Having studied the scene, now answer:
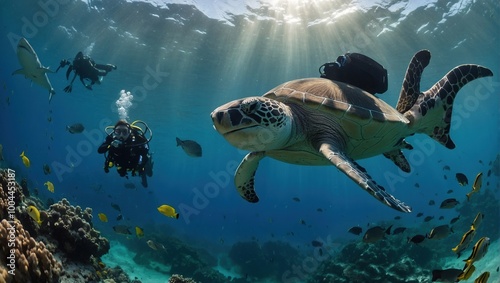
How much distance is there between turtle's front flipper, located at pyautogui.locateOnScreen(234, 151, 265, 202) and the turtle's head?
1.33 metres

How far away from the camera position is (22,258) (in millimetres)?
3484

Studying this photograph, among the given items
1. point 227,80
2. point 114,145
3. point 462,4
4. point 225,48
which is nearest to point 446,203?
point 114,145

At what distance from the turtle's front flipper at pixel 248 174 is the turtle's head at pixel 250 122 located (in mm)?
1333

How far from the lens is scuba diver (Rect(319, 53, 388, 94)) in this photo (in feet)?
20.7

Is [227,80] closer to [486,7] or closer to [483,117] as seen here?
[486,7]

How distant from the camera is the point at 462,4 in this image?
16531 millimetres

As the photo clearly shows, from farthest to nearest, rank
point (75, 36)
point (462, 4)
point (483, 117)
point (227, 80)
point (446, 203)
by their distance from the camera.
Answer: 1. point (483, 117)
2. point (227, 80)
3. point (75, 36)
4. point (462, 4)
5. point (446, 203)

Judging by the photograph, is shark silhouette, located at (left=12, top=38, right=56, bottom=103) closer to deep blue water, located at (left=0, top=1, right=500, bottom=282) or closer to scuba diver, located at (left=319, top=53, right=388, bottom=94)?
deep blue water, located at (left=0, top=1, right=500, bottom=282)

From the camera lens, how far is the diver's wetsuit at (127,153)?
702cm

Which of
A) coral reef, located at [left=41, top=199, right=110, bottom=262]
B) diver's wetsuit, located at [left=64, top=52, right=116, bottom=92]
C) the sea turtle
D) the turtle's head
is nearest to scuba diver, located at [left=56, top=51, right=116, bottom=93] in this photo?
diver's wetsuit, located at [left=64, top=52, right=116, bottom=92]

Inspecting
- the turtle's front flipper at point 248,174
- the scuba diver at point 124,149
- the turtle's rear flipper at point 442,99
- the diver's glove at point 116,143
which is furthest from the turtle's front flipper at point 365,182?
the diver's glove at point 116,143

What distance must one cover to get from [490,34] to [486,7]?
4203mm

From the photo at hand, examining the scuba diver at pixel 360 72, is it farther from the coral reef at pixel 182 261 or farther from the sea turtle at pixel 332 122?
the coral reef at pixel 182 261

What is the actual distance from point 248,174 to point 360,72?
3301mm
